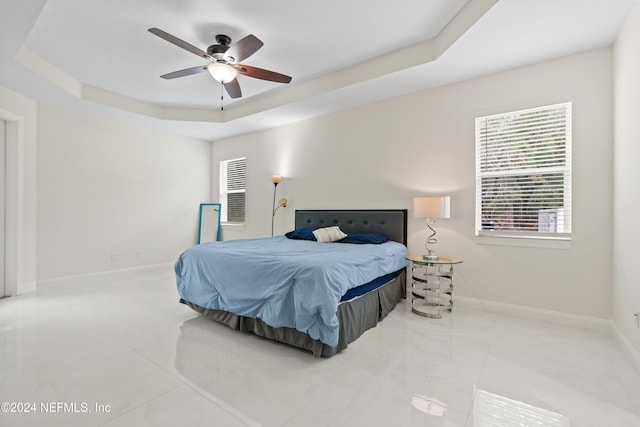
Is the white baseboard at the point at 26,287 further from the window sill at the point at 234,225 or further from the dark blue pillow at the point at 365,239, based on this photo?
the dark blue pillow at the point at 365,239

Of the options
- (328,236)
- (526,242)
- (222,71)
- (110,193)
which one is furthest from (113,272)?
(526,242)

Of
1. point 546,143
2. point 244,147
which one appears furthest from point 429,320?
point 244,147

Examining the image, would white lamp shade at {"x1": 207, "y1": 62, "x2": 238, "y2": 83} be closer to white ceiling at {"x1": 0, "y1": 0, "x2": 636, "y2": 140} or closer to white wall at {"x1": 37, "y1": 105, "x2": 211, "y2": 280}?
white ceiling at {"x1": 0, "y1": 0, "x2": 636, "y2": 140}

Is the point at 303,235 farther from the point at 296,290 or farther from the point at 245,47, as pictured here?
the point at 245,47

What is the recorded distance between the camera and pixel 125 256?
5.05 metres

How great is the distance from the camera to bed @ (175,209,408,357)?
84.8 inches

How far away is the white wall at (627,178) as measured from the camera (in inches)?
83.4

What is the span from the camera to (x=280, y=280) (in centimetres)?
231

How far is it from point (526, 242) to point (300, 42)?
3.05m

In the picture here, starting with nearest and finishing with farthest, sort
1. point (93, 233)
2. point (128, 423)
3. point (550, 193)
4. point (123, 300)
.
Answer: point (128, 423), point (550, 193), point (123, 300), point (93, 233)

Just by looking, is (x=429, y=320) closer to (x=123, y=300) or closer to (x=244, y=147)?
(x=123, y=300)

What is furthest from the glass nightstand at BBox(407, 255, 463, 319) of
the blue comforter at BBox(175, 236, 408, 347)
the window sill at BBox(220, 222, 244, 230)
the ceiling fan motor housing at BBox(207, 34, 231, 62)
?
the window sill at BBox(220, 222, 244, 230)

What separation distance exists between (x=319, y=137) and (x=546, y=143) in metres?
2.87

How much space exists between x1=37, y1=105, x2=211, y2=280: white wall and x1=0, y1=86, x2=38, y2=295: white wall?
113mm
